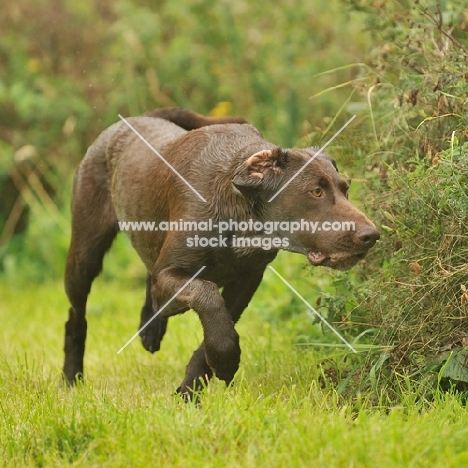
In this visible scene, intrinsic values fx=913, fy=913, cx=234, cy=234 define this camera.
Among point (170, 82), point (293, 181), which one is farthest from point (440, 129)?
point (170, 82)

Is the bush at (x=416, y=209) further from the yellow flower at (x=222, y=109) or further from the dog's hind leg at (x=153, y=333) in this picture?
the yellow flower at (x=222, y=109)

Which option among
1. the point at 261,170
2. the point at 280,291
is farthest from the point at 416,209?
the point at 280,291

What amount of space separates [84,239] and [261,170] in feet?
5.85

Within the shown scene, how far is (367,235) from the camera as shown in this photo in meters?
4.16

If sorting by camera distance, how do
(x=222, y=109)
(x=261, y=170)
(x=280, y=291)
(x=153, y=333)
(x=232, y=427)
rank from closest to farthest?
Result: (x=232, y=427) → (x=261, y=170) → (x=153, y=333) → (x=280, y=291) → (x=222, y=109)

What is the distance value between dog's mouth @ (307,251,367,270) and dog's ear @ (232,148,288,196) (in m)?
0.41

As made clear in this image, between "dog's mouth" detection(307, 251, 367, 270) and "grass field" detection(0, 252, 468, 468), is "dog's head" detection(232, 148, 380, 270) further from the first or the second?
"grass field" detection(0, 252, 468, 468)

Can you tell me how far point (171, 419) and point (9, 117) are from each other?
7.75 m

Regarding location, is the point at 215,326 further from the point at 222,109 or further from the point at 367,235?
the point at 222,109

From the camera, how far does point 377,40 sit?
19.4 ft

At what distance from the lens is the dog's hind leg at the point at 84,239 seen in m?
5.86

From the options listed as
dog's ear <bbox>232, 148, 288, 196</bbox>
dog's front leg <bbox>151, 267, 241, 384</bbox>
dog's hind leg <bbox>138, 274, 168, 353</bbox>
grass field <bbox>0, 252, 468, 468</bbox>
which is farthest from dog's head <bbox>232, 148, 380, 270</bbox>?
dog's hind leg <bbox>138, 274, 168, 353</bbox>

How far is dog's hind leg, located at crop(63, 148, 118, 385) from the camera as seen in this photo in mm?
5855

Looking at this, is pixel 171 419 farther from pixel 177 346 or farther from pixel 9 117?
pixel 9 117
